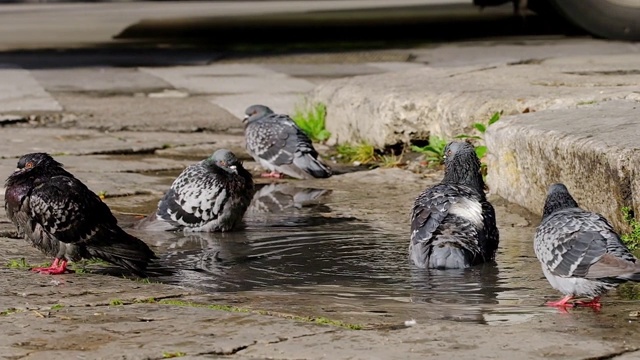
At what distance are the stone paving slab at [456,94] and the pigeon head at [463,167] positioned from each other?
126cm

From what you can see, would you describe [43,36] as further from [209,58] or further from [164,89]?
[164,89]

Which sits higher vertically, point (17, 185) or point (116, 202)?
point (17, 185)

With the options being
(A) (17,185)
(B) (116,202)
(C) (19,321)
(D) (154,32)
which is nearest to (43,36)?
(D) (154,32)

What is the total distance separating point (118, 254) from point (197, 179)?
140cm

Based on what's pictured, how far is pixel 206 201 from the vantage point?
5867 mm

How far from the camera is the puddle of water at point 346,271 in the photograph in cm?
418

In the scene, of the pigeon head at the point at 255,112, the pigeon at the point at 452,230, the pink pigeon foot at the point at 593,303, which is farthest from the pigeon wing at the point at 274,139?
the pink pigeon foot at the point at 593,303

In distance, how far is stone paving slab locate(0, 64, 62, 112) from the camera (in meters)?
9.59

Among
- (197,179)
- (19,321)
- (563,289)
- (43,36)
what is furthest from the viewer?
(43,36)

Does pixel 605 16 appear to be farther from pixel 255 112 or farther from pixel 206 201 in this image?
pixel 206 201

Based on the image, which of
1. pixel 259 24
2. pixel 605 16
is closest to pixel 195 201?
pixel 605 16

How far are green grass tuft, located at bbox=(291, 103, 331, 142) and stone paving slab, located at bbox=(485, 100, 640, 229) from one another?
94.0 inches

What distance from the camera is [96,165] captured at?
7414 millimetres

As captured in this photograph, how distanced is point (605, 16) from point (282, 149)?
223 inches
